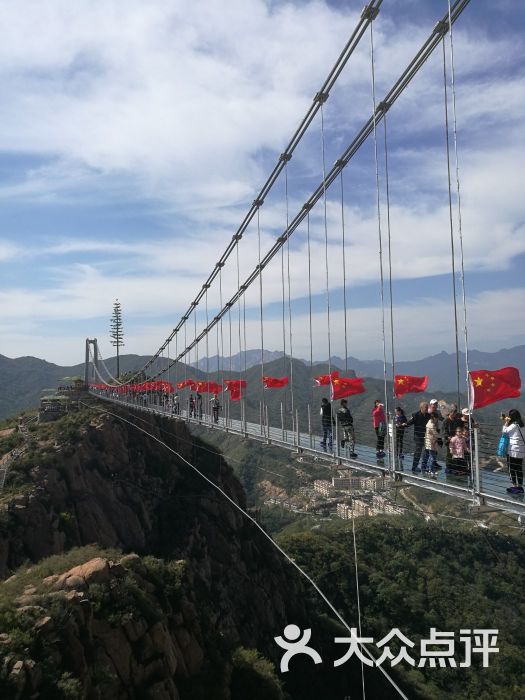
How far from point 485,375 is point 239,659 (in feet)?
42.9

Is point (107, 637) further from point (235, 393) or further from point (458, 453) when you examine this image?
point (235, 393)

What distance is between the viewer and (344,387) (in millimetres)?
10766

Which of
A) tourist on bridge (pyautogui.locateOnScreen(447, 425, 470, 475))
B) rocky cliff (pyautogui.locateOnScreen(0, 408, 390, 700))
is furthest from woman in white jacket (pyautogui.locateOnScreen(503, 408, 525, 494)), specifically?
rocky cliff (pyautogui.locateOnScreen(0, 408, 390, 700))

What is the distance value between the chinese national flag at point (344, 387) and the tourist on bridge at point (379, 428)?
2.02ft

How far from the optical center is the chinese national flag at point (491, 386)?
655cm

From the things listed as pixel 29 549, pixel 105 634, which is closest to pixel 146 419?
pixel 29 549

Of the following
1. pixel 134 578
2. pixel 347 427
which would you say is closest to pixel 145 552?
pixel 134 578

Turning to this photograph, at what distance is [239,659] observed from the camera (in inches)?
611

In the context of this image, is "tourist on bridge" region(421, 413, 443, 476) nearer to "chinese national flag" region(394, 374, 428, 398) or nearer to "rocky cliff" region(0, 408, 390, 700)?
"chinese national flag" region(394, 374, 428, 398)

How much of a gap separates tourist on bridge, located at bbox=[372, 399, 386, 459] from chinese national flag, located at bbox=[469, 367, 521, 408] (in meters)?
2.83

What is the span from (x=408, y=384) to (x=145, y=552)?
73.8 ft

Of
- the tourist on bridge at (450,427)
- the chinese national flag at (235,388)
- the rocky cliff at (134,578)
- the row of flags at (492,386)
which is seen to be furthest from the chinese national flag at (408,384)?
the chinese national flag at (235,388)

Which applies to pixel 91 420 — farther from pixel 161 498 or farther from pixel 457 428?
pixel 457 428

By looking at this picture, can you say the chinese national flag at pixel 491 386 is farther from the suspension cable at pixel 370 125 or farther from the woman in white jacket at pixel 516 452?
the suspension cable at pixel 370 125
